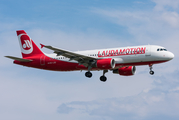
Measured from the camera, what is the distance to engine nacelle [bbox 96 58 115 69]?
176 ft

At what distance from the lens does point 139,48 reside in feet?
178

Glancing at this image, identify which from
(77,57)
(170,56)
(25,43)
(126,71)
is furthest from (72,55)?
(170,56)

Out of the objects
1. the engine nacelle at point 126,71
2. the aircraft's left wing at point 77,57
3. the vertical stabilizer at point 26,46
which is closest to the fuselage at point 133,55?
the aircraft's left wing at point 77,57

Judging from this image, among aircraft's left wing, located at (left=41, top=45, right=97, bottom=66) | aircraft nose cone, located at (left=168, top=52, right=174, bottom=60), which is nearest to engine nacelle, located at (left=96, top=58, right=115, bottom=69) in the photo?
aircraft's left wing, located at (left=41, top=45, right=97, bottom=66)

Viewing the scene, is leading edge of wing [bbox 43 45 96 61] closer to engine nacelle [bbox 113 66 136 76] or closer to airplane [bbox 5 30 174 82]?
airplane [bbox 5 30 174 82]

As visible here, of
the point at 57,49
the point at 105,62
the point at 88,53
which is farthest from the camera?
the point at 88,53

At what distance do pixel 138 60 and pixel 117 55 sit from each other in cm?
351

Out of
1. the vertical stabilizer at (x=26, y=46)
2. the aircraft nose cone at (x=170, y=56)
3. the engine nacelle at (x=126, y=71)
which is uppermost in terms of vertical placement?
the vertical stabilizer at (x=26, y=46)

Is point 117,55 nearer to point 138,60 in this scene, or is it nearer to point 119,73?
point 138,60

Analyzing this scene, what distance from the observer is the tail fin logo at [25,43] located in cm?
6275

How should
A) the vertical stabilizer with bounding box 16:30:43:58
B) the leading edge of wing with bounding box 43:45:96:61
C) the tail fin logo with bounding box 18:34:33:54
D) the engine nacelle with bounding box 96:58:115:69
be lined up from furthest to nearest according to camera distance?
the tail fin logo with bounding box 18:34:33:54 → the vertical stabilizer with bounding box 16:30:43:58 → the engine nacelle with bounding box 96:58:115:69 → the leading edge of wing with bounding box 43:45:96:61

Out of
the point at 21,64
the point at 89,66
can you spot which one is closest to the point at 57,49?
the point at 89,66

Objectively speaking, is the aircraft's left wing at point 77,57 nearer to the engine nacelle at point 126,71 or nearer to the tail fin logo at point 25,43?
the engine nacelle at point 126,71

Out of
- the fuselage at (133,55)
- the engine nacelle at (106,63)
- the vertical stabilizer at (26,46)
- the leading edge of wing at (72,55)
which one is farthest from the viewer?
the vertical stabilizer at (26,46)
